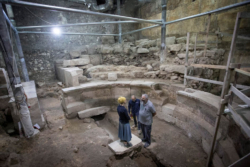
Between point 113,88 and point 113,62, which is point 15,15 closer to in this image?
point 113,62

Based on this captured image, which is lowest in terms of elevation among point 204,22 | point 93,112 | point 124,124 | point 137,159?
point 137,159

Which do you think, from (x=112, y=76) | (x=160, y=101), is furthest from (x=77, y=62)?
(x=160, y=101)

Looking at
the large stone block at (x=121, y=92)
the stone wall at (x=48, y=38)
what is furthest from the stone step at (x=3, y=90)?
the stone wall at (x=48, y=38)

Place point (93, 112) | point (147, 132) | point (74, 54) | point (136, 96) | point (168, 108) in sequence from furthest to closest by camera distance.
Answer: point (74, 54) → point (136, 96) → point (93, 112) → point (168, 108) → point (147, 132)

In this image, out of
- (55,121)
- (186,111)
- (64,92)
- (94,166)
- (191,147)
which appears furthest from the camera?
(64,92)

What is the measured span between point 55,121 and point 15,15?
26.9 ft

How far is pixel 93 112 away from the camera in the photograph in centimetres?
534

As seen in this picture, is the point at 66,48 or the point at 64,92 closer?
the point at 64,92

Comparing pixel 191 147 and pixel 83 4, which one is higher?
pixel 83 4

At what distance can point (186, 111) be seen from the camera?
427 centimetres

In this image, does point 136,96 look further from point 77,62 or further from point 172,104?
point 77,62

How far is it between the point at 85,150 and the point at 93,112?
2019 millimetres

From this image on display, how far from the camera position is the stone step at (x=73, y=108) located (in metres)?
5.00

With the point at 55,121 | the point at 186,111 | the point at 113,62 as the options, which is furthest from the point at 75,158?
the point at 113,62
